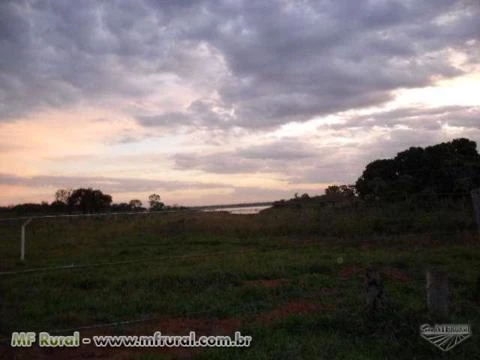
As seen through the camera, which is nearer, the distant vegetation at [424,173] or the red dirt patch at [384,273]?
the red dirt patch at [384,273]

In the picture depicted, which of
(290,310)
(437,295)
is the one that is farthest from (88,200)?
(437,295)

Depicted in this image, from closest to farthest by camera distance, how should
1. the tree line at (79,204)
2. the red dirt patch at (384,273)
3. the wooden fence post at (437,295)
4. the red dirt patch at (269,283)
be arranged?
the wooden fence post at (437,295) < the red dirt patch at (269,283) < the red dirt patch at (384,273) < the tree line at (79,204)

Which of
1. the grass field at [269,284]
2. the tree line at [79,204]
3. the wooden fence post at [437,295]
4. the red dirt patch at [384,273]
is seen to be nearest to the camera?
the grass field at [269,284]

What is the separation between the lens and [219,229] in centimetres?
1662

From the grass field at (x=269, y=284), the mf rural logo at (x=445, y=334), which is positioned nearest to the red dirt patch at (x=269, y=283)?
the grass field at (x=269, y=284)

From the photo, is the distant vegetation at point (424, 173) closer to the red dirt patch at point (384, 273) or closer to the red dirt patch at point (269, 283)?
the red dirt patch at point (384, 273)

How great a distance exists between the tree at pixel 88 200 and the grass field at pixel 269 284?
549 inches

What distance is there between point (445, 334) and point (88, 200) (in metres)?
27.8

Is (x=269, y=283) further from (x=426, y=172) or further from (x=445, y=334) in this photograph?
(x=426, y=172)

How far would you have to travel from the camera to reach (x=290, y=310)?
6.35m

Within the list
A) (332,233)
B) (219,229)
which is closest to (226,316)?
(332,233)

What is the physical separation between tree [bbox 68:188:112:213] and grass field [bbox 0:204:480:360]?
1394cm

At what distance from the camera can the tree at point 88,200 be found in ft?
99.0

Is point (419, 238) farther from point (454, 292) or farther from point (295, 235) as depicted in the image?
point (454, 292)
